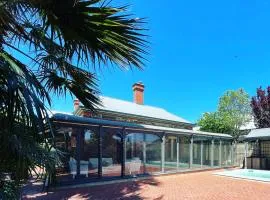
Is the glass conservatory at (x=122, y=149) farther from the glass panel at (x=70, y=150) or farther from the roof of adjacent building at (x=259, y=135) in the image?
the roof of adjacent building at (x=259, y=135)

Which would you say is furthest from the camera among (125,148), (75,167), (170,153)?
(170,153)

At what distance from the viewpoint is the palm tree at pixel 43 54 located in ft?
9.72

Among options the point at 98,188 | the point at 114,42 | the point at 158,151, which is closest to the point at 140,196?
the point at 98,188

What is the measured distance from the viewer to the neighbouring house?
1207 cm

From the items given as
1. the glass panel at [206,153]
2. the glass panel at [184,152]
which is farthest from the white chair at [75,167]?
the glass panel at [206,153]

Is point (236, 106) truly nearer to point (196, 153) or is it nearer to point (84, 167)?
point (196, 153)

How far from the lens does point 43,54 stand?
4.66 m

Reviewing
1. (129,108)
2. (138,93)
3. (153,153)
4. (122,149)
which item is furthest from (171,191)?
(138,93)

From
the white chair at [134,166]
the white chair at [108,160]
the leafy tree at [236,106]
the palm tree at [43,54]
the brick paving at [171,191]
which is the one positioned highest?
the leafy tree at [236,106]

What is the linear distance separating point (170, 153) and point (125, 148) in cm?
374

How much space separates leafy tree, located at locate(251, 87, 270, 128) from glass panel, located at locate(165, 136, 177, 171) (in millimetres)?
14101

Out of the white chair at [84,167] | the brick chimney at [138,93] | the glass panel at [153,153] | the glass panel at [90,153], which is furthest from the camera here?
the brick chimney at [138,93]

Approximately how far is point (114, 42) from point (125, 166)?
1110 cm

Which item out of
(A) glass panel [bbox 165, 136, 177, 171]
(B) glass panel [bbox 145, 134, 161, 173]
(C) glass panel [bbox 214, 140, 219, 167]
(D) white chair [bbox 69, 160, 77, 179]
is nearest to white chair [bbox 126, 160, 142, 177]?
(B) glass panel [bbox 145, 134, 161, 173]
